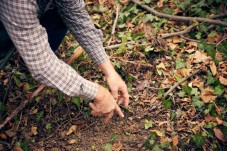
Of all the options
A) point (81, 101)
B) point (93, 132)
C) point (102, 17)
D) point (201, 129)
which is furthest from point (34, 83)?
point (201, 129)

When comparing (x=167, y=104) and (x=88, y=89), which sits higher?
(x=88, y=89)

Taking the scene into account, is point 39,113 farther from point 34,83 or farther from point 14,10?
point 14,10

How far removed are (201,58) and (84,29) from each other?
113 cm

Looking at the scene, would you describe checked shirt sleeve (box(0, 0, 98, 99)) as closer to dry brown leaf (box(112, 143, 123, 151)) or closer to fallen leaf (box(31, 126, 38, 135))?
dry brown leaf (box(112, 143, 123, 151))

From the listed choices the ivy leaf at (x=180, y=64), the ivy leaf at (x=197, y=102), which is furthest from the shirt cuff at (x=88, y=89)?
the ivy leaf at (x=180, y=64)

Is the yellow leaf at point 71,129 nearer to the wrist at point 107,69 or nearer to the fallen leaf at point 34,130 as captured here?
the fallen leaf at point 34,130

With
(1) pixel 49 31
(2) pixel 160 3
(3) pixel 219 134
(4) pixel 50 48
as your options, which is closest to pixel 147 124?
(3) pixel 219 134

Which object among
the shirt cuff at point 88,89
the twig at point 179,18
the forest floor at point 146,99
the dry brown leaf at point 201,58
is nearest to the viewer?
the shirt cuff at point 88,89

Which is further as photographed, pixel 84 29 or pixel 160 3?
pixel 160 3

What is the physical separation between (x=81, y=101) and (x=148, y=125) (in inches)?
23.8

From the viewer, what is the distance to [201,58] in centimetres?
223

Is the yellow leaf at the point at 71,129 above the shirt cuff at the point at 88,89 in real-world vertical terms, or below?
below

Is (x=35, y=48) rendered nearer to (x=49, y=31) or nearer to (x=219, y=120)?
(x=49, y=31)

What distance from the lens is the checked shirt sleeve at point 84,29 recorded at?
172cm
